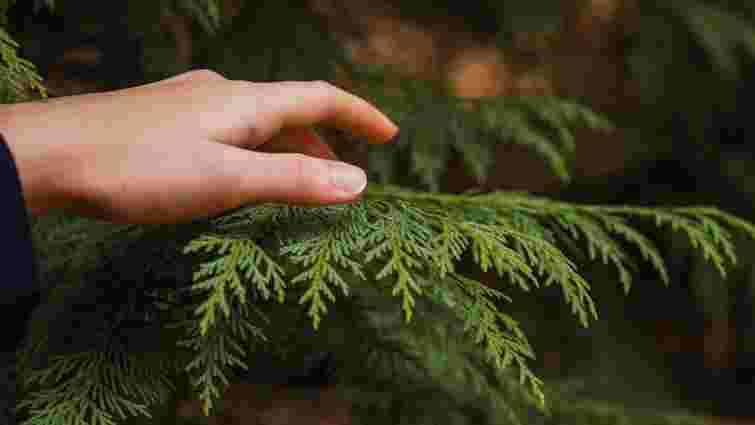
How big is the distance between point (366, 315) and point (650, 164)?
7.20 ft

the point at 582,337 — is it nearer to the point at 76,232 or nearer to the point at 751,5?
the point at 751,5

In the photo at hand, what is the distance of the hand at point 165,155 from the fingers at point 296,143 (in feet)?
0.32

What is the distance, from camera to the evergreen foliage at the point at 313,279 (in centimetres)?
78

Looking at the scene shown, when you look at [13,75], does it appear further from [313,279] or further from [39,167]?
[313,279]

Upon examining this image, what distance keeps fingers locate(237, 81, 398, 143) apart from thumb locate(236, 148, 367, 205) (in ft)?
0.19

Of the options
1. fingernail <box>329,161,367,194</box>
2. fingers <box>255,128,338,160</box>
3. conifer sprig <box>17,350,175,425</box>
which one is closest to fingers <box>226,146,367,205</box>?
fingernail <box>329,161,367,194</box>

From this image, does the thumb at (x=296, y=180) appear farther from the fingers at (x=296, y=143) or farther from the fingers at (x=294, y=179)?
the fingers at (x=296, y=143)

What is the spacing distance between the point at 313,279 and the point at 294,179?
0.10 meters

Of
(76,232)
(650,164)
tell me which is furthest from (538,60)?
(76,232)

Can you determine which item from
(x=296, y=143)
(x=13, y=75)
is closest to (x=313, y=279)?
(x=296, y=143)

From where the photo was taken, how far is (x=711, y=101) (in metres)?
3.04

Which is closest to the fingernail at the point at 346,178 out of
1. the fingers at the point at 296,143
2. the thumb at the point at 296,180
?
the thumb at the point at 296,180

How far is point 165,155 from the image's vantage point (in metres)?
0.70

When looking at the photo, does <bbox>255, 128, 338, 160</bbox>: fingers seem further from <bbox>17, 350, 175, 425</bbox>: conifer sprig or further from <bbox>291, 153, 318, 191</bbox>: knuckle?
<bbox>17, 350, 175, 425</bbox>: conifer sprig
